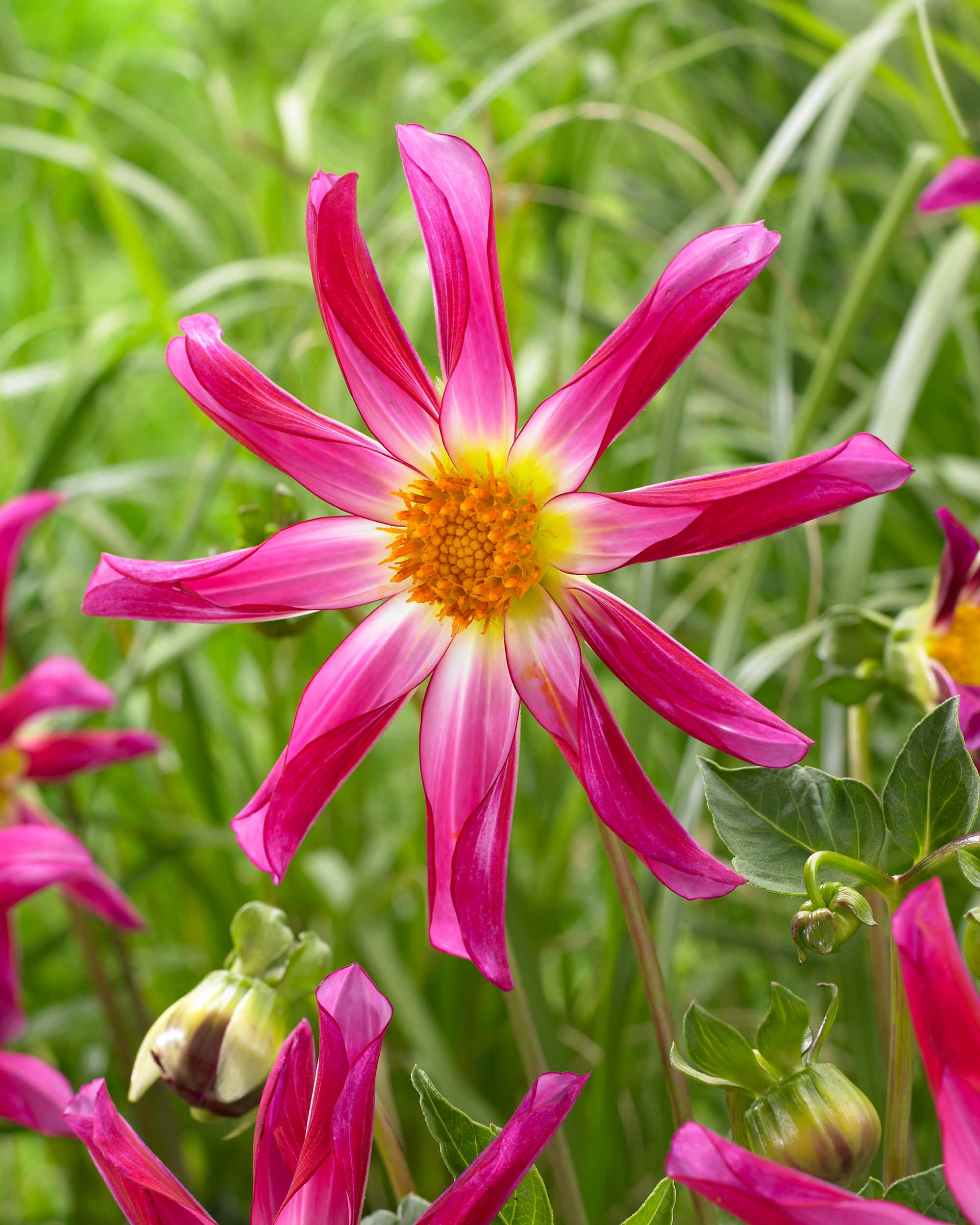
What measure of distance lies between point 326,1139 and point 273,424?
136 millimetres

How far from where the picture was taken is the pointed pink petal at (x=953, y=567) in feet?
0.92

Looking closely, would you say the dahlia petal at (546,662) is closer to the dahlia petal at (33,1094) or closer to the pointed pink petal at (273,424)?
the pointed pink petal at (273,424)

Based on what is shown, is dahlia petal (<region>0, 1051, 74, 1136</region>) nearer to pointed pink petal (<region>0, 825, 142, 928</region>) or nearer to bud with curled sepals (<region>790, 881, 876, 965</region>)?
pointed pink petal (<region>0, 825, 142, 928</region>)

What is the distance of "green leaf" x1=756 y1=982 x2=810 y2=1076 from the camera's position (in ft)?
0.63

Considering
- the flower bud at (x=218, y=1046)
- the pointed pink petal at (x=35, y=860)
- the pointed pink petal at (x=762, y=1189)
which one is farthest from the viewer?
the pointed pink petal at (x=35, y=860)

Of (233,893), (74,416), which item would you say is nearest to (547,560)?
(74,416)

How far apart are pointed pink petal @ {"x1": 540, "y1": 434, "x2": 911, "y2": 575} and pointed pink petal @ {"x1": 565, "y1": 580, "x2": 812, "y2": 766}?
0.04ft

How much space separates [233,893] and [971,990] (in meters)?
0.65

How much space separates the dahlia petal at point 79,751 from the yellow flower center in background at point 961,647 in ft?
1.03

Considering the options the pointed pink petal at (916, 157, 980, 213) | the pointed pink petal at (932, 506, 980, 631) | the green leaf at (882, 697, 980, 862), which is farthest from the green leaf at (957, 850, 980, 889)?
the pointed pink petal at (916, 157, 980, 213)

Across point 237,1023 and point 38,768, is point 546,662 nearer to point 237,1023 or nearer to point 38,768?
point 237,1023

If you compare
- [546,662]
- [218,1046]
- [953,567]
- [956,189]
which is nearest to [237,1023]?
[218,1046]

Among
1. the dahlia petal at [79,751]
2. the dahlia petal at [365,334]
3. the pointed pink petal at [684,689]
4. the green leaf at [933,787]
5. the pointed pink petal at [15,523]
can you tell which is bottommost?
the dahlia petal at [79,751]

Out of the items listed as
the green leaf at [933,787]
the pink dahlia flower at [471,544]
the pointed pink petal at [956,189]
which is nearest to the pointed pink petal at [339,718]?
the pink dahlia flower at [471,544]
